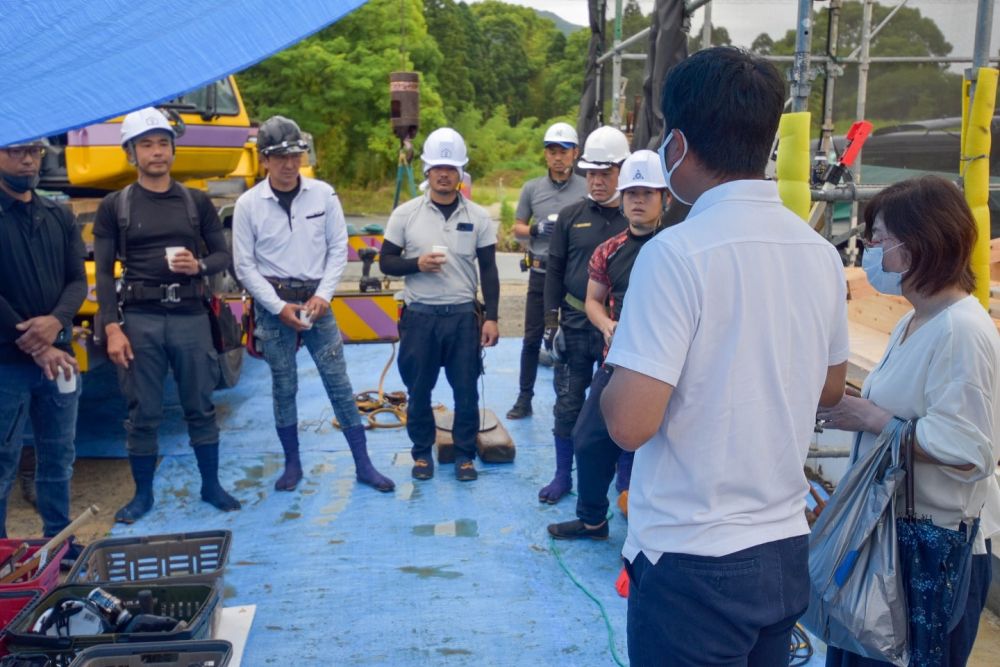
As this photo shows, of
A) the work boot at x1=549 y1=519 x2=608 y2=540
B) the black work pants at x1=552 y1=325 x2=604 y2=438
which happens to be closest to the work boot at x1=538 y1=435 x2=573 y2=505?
the black work pants at x1=552 y1=325 x2=604 y2=438

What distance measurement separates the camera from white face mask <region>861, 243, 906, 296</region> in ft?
7.72

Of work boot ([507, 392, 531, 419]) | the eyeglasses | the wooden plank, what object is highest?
the eyeglasses

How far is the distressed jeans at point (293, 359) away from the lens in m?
4.84

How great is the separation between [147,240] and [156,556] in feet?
5.30

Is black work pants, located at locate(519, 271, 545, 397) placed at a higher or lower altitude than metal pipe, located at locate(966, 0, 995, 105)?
lower

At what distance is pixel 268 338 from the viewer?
15.9ft

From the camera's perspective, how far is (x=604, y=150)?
449 centimetres

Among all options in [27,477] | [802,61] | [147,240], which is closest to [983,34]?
[802,61]

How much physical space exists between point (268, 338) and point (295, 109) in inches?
955

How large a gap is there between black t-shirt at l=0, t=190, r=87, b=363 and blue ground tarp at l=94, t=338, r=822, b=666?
1.19 meters

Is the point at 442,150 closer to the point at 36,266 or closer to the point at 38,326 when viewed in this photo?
the point at 36,266

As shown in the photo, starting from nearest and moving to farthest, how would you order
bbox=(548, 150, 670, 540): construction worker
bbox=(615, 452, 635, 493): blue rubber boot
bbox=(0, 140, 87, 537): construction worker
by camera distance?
bbox=(0, 140, 87, 537): construction worker → bbox=(548, 150, 670, 540): construction worker → bbox=(615, 452, 635, 493): blue rubber boot

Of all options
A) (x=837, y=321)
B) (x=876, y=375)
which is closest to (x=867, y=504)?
(x=876, y=375)

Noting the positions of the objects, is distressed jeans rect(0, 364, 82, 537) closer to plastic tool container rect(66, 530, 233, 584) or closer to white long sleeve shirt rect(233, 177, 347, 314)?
plastic tool container rect(66, 530, 233, 584)
